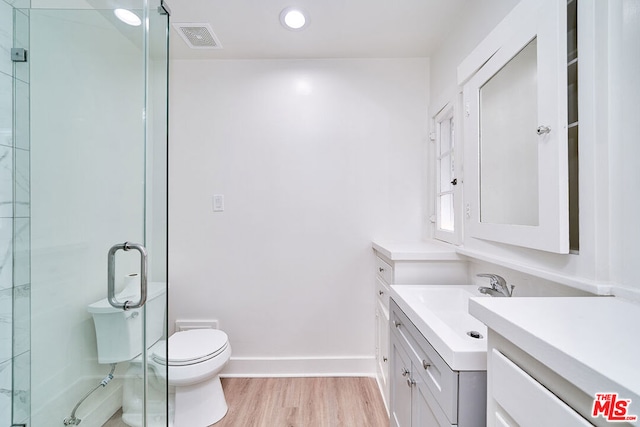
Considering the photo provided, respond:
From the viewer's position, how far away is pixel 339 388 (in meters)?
1.92

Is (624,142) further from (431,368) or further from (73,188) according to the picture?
(73,188)

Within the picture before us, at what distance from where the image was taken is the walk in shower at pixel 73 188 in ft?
3.52

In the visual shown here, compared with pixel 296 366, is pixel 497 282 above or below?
above

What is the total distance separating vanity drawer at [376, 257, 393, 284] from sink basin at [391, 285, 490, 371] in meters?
0.32

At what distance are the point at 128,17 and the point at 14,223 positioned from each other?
3.22 feet

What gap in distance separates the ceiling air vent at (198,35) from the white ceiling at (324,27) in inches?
1.2

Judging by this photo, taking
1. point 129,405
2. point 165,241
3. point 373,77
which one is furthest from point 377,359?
point 373,77

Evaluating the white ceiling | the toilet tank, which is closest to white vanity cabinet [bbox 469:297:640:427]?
the toilet tank

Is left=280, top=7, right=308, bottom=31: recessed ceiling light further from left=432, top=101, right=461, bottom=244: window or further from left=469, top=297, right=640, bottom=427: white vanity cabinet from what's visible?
left=469, top=297, right=640, bottom=427: white vanity cabinet

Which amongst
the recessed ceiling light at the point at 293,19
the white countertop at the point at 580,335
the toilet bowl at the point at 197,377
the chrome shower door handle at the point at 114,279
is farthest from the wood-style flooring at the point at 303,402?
the recessed ceiling light at the point at 293,19

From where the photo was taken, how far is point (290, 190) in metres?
2.11

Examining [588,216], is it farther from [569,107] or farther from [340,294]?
[340,294]

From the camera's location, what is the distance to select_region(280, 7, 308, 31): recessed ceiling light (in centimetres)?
163

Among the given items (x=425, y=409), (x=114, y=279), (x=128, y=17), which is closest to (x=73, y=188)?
(x=114, y=279)
